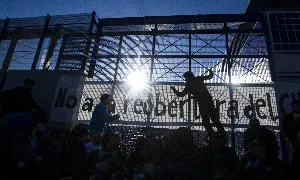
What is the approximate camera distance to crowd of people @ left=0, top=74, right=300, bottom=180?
11.6 ft

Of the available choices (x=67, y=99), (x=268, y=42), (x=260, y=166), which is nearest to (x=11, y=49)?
(x=67, y=99)

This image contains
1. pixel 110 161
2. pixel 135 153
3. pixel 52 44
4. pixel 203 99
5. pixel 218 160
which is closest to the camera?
pixel 218 160

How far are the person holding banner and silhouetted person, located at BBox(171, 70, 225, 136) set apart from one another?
1.88 meters

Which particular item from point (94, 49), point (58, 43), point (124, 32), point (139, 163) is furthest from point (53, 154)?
point (58, 43)

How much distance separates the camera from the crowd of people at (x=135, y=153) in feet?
11.6

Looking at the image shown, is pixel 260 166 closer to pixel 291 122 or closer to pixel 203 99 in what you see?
pixel 203 99

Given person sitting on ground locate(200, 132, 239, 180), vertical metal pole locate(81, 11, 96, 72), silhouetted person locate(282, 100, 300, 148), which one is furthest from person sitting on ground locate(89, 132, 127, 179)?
vertical metal pole locate(81, 11, 96, 72)

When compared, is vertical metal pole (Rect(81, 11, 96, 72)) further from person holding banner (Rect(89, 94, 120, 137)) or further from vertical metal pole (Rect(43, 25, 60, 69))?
person holding banner (Rect(89, 94, 120, 137))

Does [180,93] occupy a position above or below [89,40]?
below

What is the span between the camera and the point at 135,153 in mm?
4691

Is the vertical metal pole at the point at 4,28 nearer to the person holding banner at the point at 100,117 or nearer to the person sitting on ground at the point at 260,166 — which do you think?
the person holding banner at the point at 100,117

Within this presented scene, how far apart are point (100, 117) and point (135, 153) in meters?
1.87

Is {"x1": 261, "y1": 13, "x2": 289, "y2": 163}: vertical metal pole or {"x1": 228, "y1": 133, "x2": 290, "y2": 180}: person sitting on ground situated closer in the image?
{"x1": 228, "y1": 133, "x2": 290, "y2": 180}: person sitting on ground

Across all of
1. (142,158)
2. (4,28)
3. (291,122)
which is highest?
(4,28)
